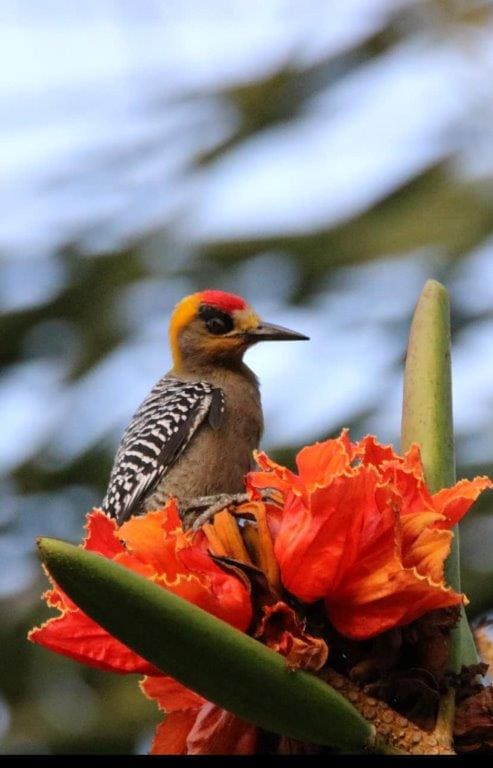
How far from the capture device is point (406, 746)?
1819mm

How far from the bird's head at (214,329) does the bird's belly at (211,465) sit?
348 mm

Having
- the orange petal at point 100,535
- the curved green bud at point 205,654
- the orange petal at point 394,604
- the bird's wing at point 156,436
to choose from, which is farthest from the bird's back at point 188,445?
the curved green bud at point 205,654

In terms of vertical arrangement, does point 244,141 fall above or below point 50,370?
above

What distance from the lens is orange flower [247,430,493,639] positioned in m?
1.92

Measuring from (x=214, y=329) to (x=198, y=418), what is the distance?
1.49 ft

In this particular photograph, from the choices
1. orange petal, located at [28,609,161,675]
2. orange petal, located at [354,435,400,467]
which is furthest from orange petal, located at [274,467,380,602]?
orange petal, located at [28,609,161,675]

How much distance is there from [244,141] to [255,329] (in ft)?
2.73

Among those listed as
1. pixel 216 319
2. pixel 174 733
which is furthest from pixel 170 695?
pixel 216 319

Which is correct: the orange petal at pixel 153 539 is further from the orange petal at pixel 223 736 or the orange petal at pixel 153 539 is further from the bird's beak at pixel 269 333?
the bird's beak at pixel 269 333

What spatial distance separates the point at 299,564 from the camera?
1.93m

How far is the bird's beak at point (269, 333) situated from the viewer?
4489mm

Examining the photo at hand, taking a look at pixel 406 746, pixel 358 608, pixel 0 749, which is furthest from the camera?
pixel 0 749

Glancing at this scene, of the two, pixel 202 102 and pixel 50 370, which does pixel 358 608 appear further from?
pixel 202 102

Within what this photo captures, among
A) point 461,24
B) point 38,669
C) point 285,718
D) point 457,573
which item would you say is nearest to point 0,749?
point 38,669
